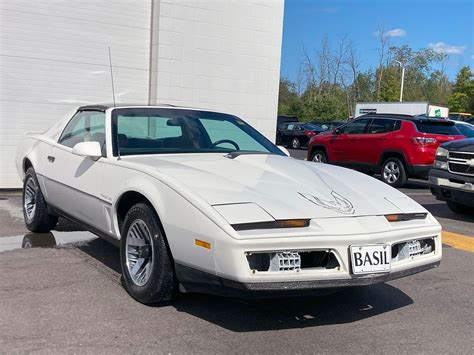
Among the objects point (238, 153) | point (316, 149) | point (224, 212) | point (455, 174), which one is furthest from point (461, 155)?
point (316, 149)

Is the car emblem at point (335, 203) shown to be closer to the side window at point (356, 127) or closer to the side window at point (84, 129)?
the side window at point (84, 129)

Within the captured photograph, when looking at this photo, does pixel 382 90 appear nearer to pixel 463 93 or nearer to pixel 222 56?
pixel 463 93

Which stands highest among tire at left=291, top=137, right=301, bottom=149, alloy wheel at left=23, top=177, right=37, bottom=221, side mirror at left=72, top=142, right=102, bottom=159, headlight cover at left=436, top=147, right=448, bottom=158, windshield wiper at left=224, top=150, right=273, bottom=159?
windshield wiper at left=224, top=150, right=273, bottom=159

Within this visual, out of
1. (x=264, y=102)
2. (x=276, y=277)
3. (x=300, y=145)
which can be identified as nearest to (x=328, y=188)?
(x=276, y=277)

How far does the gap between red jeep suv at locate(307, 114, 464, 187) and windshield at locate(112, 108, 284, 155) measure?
8.17 meters

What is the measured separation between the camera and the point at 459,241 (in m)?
6.59

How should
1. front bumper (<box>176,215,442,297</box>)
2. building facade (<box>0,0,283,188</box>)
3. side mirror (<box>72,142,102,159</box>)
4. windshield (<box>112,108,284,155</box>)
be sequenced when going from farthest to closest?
building facade (<box>0,0,283,188</box>) < windshield (<box>112,108,284,155</box>) < side mirror (<box>72,142,102,159</box>) < front bumper (<box>176,215,442,297</box>)

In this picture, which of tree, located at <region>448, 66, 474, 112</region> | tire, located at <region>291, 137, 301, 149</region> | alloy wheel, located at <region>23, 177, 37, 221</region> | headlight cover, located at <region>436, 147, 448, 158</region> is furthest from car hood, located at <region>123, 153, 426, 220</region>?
tree, located at <region>448, 66, 474, 112</region>

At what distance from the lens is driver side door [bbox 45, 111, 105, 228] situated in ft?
15.1

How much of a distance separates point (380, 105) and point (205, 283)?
30361mm

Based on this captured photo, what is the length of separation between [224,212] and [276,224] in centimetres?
31

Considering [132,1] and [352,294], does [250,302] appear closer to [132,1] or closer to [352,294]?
[352,294]

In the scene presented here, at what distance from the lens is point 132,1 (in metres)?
10.7

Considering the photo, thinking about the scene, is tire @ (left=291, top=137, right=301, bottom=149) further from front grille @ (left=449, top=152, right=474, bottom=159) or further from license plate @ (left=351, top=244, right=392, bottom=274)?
license plate @ (left=351, top=244, right=392, bottom=274)
